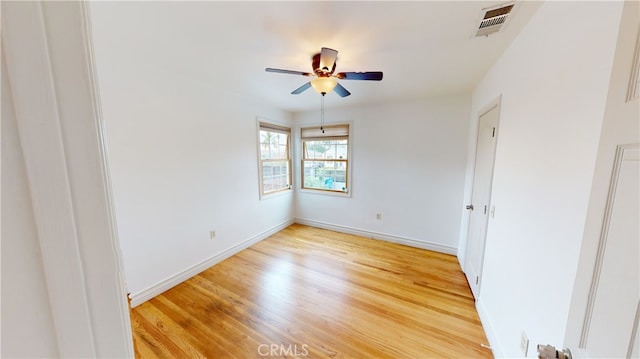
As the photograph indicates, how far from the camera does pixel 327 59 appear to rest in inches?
65.7

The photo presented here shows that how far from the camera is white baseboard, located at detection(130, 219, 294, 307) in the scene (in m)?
2.12

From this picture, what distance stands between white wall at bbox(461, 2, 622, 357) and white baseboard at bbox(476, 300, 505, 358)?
0.04ft

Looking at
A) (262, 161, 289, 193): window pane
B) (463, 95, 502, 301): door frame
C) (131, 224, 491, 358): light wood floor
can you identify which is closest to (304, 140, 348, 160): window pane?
(262, 161, 289, 193): window pane

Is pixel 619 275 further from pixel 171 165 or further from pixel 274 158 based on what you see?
pixel 274 158

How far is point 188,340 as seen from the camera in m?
1.73

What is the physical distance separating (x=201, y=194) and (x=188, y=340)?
147 centimetres

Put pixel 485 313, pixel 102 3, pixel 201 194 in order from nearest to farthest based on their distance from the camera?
pixel 102 3 < pixel 485 313 < pixel 201 194

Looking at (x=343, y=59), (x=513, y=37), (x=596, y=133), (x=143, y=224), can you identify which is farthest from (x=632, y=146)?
(x=143, y=224)

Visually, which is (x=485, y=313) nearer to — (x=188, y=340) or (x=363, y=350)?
(x=363, y=350)

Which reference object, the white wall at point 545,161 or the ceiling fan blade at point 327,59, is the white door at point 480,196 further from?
the ceiling fan blade at point 327,59

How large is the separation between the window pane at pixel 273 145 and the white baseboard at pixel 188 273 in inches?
51.5

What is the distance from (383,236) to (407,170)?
1.16 m

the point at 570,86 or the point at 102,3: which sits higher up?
the point at 102,3

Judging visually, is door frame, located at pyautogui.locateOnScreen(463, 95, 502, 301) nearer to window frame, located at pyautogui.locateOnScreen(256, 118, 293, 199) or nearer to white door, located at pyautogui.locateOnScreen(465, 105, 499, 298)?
white door, located at pyautogui.locateOnScreen(465, 105, 499, 298)
